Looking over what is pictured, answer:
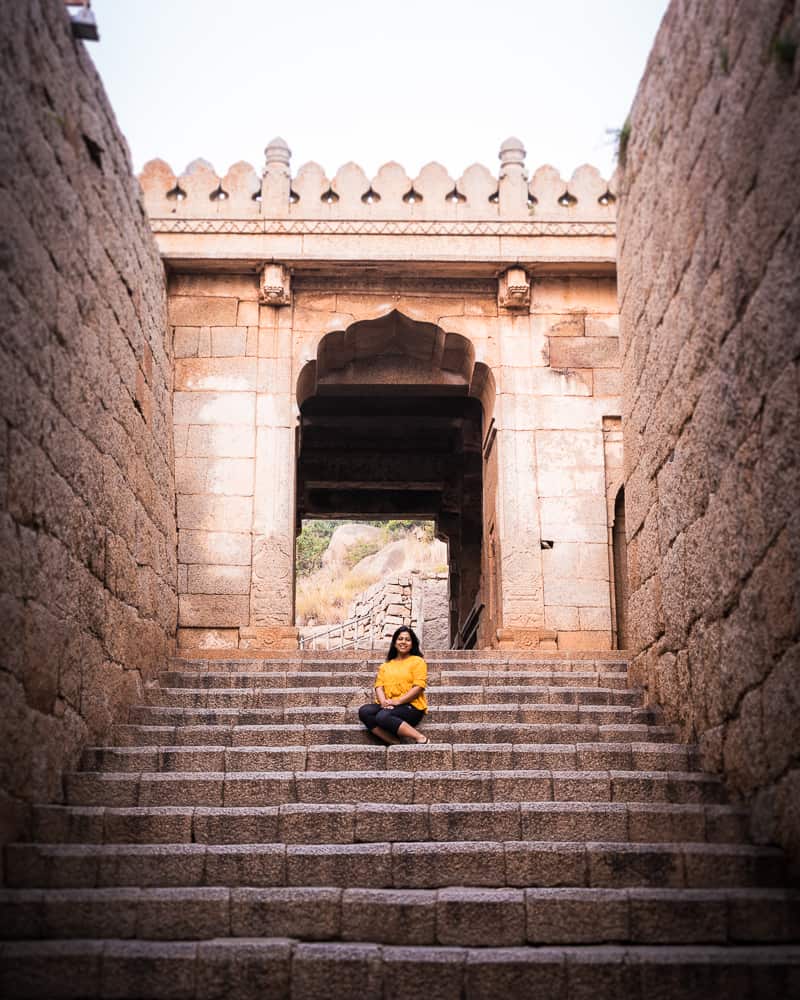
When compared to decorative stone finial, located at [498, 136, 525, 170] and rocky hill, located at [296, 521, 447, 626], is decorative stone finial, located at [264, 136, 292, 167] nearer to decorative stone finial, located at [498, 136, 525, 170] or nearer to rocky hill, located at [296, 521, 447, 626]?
decorative stone finial, located at [498, 136, 525, 170]

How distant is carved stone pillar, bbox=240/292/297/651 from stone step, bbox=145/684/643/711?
2.95 meters

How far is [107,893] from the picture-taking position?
171 inches

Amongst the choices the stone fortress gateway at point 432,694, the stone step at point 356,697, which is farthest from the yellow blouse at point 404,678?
the stone step at point 356,697

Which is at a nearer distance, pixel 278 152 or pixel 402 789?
pixel 402 789

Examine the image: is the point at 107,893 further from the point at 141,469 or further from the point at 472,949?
the point at 141,469

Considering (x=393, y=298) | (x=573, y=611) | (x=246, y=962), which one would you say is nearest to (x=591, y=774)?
(x=246, y=962)

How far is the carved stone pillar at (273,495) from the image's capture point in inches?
403

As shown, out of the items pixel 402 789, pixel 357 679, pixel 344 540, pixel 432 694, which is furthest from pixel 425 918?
pixel 344 540

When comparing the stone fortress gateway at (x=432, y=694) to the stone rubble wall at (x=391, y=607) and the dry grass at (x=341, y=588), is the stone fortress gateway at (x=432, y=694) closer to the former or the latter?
the stone rubble wall at (x=391, y=607)

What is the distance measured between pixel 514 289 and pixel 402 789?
679cm

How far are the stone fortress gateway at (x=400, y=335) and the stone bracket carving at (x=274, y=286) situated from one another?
0.03 m

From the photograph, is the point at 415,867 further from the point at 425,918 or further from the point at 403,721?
the point at 403,721

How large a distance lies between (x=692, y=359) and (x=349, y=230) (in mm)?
5709

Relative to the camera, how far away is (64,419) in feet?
18.8
